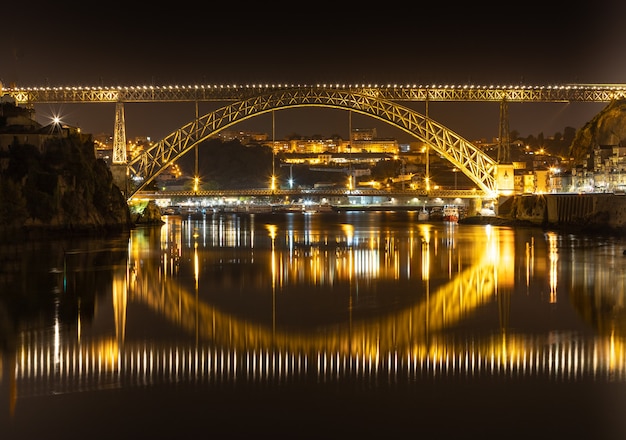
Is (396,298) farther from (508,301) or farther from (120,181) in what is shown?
(120,181)

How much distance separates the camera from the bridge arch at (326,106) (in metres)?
46.5

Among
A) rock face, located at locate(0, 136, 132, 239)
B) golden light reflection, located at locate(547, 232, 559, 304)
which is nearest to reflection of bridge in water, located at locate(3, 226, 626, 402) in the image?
Result: golden light reflection, located at locate(547, 232, 559, 304)

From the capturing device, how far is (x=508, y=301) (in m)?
16.9

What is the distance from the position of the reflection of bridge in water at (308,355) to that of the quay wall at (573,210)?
26.2m

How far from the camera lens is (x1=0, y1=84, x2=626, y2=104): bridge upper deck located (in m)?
45.5

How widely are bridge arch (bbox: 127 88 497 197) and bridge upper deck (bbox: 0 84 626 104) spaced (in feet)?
1.47

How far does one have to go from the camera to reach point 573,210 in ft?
146

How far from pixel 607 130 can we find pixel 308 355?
158ft

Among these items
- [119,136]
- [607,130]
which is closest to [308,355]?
[119,136]

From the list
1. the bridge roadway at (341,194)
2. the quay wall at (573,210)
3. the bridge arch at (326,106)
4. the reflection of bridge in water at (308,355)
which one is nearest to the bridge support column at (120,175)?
the bridge arch at (326,106)

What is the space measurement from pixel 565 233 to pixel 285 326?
96.6 ft

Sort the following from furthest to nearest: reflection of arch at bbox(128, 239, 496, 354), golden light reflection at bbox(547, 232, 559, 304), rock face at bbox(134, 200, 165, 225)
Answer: rock face at bbox(134, 200, 165, 225), golden light reflection at bbox(547, 232, 559, 304), reflection of arch at bbox(128, 239, 496, 354)

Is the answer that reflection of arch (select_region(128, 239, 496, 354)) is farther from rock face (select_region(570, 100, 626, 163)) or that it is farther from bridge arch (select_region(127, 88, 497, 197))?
rock face (select_region(570, 100, 626, 163))

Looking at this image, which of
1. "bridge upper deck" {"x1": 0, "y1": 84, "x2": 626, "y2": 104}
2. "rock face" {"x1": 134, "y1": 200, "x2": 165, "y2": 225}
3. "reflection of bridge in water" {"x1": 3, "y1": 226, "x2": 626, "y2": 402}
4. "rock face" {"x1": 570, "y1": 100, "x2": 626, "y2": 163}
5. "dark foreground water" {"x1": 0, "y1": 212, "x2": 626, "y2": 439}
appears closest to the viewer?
"dark foreground water" {"x1": 0, "y1": 212, "x2": 626, "y2": 439}
